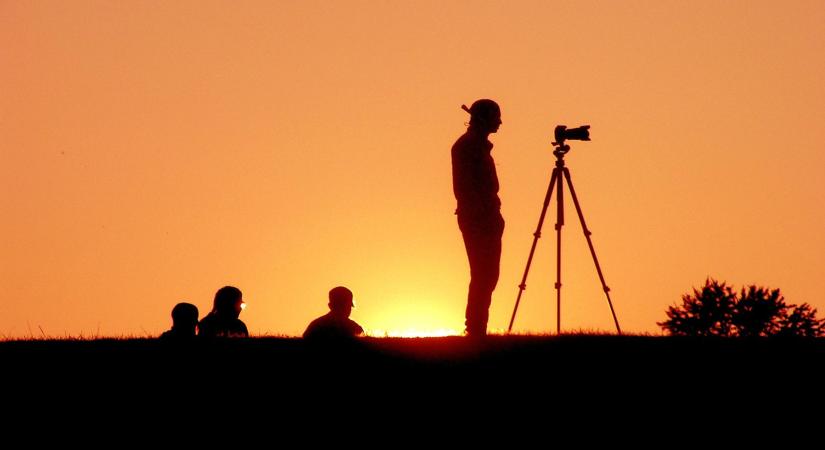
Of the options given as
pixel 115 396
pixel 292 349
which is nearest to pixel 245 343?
pixel 292 349

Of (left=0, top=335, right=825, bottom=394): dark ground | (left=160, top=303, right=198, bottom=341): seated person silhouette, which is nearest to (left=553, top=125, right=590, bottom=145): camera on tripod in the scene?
(left=0, top=335, right=825, bottom=394): dark ground

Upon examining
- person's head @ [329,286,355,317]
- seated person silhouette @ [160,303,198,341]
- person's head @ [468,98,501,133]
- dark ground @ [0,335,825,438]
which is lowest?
dark ground @ [0,335,825,438]

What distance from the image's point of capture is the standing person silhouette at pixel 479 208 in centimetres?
1532

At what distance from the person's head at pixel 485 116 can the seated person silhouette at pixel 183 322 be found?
3797mm

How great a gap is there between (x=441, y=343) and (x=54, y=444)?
4.43 meters

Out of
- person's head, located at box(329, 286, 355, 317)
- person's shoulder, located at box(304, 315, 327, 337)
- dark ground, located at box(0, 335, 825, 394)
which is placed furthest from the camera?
person's head, located at box(329, 286, 355, 317)

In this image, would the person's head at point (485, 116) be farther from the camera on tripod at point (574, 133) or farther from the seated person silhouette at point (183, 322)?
the seated person silhouette at point (183, 322)

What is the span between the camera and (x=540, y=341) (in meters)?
15.1

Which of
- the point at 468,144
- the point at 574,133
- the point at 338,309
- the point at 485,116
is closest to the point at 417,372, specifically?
the point at 338,309

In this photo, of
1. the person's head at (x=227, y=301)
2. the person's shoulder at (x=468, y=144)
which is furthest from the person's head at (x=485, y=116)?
the person's head at (x=227, y=301)

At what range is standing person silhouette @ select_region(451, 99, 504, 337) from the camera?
15.3m

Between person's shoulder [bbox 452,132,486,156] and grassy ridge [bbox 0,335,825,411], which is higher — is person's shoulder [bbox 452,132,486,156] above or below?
above

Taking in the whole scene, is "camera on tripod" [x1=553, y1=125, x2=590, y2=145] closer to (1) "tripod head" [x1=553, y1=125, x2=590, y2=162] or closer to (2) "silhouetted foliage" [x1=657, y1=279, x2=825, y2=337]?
(1) "tripod head" [x1=553, y1=125, x2=590, y2=162]

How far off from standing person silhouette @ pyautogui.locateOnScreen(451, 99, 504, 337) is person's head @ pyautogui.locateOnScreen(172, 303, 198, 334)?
314 centimetres
